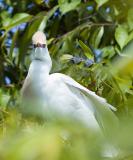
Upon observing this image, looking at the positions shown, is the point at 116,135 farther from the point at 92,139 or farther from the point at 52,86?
the point at 52,86

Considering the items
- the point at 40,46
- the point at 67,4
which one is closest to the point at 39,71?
the point at 40,46

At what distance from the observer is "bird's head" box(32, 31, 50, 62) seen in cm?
153

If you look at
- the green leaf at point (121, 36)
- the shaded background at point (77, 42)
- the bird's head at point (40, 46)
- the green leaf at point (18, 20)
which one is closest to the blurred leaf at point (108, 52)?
the shaded background at point (77, 42)

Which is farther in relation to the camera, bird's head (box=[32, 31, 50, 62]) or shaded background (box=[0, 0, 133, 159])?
bird's head (box=[32, 31, 50, 62])

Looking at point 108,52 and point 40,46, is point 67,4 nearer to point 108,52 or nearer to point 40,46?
point 108,52

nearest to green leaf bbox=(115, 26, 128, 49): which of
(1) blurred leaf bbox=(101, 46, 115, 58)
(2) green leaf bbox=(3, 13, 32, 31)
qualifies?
(1) blurred leaf bbox=(101, 46, 115, 58)

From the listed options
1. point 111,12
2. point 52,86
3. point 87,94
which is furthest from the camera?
point 111,12

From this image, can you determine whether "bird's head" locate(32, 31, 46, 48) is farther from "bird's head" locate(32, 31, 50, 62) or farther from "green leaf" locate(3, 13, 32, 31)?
"green leaf" locate(3, 13, 32, 31)

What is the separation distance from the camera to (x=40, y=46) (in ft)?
5.08

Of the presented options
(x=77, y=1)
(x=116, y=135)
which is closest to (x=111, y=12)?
(x=77, y=1)

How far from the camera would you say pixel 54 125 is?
444 mm

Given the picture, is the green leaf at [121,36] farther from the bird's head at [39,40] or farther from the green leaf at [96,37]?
the bird's head at [39,40]

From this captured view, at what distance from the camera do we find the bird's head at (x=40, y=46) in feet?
5.00

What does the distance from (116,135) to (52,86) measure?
1062mm
